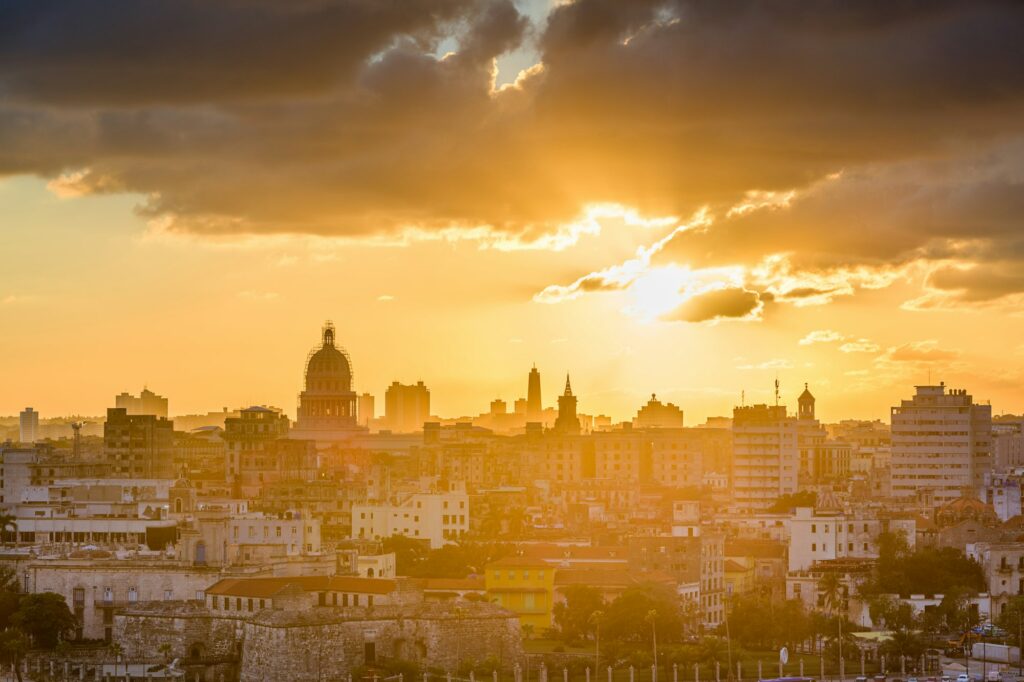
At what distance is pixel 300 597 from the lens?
240 feet

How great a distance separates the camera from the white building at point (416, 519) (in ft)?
357

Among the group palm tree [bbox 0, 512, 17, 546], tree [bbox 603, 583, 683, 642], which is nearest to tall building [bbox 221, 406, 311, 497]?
palm tree [bbox 0, 512, 17, 546]

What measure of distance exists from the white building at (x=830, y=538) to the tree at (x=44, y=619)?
33144mm

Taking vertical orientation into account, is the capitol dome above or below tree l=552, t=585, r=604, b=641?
above

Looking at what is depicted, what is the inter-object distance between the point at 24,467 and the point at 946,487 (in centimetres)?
6283

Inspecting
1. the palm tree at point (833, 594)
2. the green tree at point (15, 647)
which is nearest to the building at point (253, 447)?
the palm tree at point (833, 594)

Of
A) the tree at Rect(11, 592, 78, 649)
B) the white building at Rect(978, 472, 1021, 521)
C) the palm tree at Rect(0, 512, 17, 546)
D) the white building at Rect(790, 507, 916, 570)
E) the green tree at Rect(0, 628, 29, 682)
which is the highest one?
the white building at Rect(978, 472, 1021, 521)

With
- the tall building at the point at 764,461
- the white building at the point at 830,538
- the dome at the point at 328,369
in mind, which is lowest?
the white building at the point at 830,538

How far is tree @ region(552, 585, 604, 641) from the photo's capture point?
7800 centimetres

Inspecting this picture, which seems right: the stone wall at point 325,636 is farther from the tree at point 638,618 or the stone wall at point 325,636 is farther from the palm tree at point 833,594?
the palm tree at point 833,594

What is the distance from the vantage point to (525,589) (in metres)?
83.0

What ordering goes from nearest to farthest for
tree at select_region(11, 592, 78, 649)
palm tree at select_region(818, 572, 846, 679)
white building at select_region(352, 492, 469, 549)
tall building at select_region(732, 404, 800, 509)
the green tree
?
the green tree, tree at select_region(11, 592, 78, 649), palm tree at select_region(818, 572, 846, 679), white building at select_region(352, 492, 469, 549), tall building at select_region(732, 404, 800, 509)

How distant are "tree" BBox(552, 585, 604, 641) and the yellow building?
94 cm

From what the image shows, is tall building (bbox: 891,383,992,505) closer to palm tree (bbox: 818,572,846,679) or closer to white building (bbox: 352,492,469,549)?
white building (bbox: 352,492,469,549)
